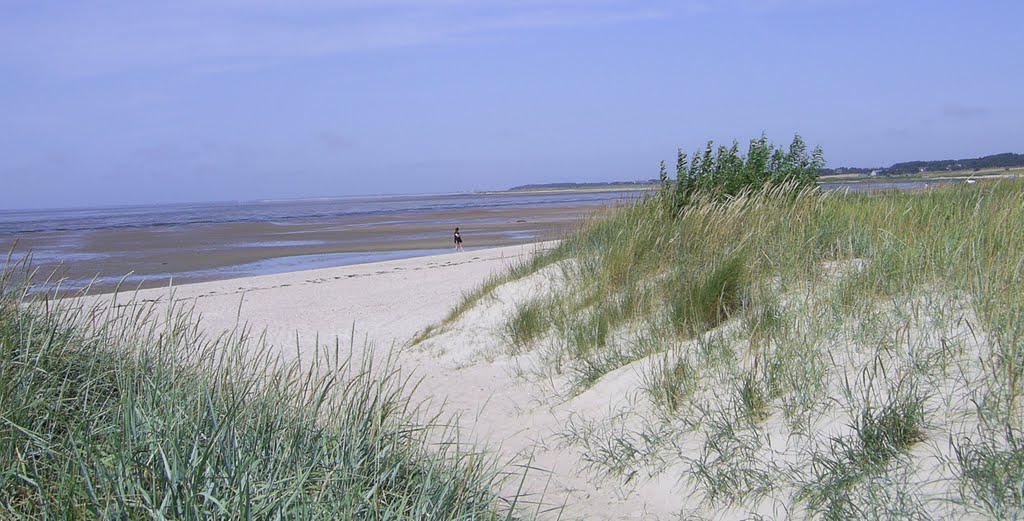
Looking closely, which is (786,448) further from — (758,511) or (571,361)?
(571,361)

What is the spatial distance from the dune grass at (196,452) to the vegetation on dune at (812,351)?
1.77 meters

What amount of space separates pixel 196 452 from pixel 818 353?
13.5ft

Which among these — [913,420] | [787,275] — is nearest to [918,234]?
[787,275]

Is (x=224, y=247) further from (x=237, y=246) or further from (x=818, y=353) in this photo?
(x=818, y=353)

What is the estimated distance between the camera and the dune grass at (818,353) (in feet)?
15.0

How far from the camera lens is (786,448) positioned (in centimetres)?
525

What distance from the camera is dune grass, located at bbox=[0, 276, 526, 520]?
306cm

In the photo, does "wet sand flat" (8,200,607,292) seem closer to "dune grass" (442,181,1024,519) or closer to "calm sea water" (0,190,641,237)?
"calm sea water" (0,190,641,237)

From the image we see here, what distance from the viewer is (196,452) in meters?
3.27

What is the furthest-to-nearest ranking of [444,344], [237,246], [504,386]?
[237,246] → [444,344] → [504,386]

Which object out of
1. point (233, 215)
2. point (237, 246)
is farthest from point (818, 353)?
point (233, 215)

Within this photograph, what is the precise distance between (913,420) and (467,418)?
13.6 feet

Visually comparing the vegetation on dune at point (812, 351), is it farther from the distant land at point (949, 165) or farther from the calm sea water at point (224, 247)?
the distant land at point (949, 165)

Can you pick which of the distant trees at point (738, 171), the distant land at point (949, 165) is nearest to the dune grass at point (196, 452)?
the distant trees at point (738, 171)
